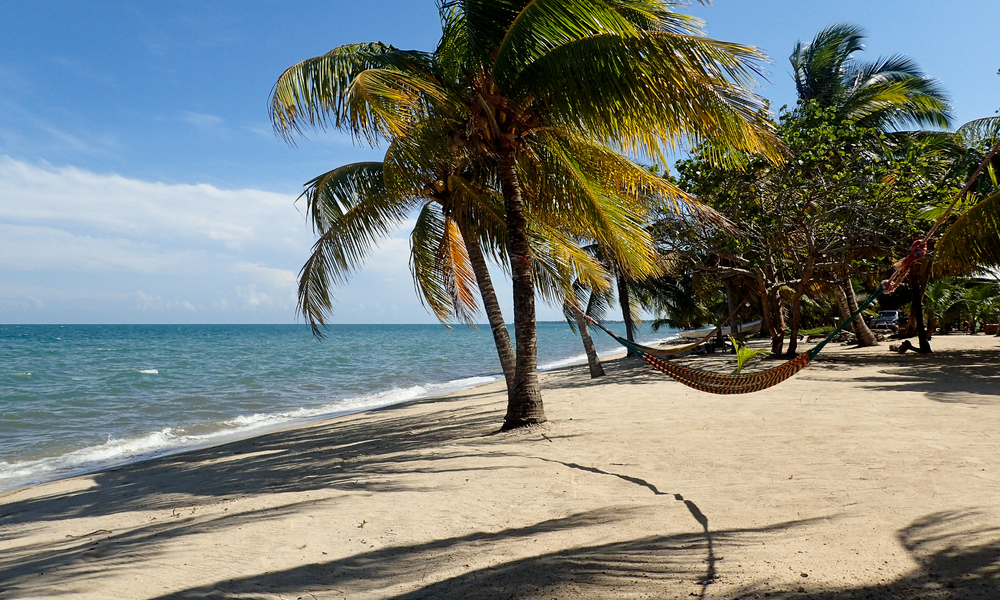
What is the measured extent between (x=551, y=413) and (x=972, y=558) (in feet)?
16.5

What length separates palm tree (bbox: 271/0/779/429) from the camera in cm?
458

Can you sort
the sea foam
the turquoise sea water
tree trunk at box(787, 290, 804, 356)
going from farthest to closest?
tree trunk at box(787, 290, 804, 356) < the turquoise sea water < the sea foam

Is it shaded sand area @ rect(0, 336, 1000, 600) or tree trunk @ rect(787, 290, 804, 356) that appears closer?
shaded sand area @ rect(0, 336, 1000, 600)

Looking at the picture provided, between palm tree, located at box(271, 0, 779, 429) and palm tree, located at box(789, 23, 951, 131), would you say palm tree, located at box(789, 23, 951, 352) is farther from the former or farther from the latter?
palm tree, located at box(271, 0, 779, 429)

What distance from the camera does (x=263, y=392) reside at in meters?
15.4

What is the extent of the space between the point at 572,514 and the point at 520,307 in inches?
120

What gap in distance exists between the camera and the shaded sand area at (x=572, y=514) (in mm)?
2490

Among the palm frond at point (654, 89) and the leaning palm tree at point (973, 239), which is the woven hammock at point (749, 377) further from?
the leaning palm tree at point (973, 239)

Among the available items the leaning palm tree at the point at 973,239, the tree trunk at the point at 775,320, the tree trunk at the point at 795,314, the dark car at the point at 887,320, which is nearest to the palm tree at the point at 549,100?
the leaning palm tree at the point at 973,239

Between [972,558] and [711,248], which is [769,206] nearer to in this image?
[711,248]

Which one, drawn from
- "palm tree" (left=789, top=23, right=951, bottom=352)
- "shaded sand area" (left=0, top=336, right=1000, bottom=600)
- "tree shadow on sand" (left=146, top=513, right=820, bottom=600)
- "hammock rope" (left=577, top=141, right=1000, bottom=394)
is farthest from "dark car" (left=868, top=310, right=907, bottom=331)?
"tree shadow on sand" (left=146, top=513, right=820, bottom=600)

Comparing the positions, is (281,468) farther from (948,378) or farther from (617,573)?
(948,378)

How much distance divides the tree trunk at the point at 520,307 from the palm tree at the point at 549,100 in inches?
0.5

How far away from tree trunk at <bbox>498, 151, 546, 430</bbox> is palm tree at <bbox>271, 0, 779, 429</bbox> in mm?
12
